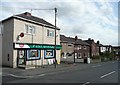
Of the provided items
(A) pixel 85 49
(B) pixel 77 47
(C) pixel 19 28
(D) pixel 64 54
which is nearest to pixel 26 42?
(C) pixel 19 28

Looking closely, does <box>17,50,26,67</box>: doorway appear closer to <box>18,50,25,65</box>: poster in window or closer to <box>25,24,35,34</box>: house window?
<box>18,50,25,65</box>: poster in window

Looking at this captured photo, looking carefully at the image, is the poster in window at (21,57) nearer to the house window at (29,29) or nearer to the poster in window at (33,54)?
the poster in window at (33,54)

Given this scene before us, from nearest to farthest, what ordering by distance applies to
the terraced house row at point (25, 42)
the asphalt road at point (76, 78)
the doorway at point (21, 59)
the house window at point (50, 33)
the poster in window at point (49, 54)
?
the asphalt road at point (76, 78), the terraced house row at point (25, 42), the doorway at point (21, 59), the poster in window at point (49, 54), the house window at point (50, 33)

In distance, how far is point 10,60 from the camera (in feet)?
93.8

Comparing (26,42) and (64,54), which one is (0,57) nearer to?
(26,42)

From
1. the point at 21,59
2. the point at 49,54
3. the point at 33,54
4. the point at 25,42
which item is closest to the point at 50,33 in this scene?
the point at 49,54

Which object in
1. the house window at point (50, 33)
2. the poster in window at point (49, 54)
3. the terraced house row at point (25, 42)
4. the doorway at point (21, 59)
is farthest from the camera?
the house window at point (50, 33)

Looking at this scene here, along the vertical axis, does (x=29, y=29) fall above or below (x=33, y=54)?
above

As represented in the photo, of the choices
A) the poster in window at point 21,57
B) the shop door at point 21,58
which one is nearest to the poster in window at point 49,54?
the shop door at point 21,58

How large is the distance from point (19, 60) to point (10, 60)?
1.25m

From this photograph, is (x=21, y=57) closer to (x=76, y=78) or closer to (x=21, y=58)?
(x=21, y=58)

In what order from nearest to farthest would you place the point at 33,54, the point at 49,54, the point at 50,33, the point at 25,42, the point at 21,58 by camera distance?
the point at 21,58
the point at 25,42
the point at 33,54
the point at 49,54
the point at 50,33

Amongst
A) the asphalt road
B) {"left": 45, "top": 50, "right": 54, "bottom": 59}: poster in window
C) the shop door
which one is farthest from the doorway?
the asphalt road

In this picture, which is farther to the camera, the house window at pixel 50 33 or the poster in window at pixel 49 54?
the house window at pixel 50 33
